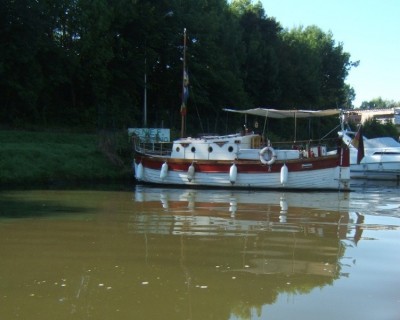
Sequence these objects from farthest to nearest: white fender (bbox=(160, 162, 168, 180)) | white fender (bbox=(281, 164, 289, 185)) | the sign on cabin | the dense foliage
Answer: the dense foliage
the sign on cabin
white fender (bbox=(160, 162, 168, 180))
white fender (bbox=(281, 164, 289, 185))

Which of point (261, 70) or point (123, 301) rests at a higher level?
point (261, 70)

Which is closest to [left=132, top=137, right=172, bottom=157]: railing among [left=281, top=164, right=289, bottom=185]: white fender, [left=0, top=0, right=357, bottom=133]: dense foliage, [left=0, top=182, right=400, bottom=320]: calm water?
[left=281, top=164, right=289, bottom=185]: white fender

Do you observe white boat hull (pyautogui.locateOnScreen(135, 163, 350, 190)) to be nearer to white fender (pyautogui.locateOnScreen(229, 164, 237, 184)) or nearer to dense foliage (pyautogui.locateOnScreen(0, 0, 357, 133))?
white fender (pyautogui.locateOnScreen(229, 164, 237, 184))

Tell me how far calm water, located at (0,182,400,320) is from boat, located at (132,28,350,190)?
7.35 metres

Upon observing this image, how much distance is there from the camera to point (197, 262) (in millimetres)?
9398

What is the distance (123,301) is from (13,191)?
51.9 ft

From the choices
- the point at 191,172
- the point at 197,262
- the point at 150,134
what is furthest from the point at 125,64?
the point at 197,262

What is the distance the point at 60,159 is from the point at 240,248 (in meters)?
18.8

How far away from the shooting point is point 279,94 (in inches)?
2237

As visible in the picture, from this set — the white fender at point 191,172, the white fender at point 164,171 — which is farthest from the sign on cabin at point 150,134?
the white fender at point 191,172

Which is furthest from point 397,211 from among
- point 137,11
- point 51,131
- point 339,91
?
point 339,91

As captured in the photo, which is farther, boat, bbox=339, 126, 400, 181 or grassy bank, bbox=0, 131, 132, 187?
boat, bbox=339, 126, 400, 181

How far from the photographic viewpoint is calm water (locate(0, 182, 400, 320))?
6938 mm

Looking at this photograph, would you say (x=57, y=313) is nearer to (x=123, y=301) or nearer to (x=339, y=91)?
(x=123, y=301)
